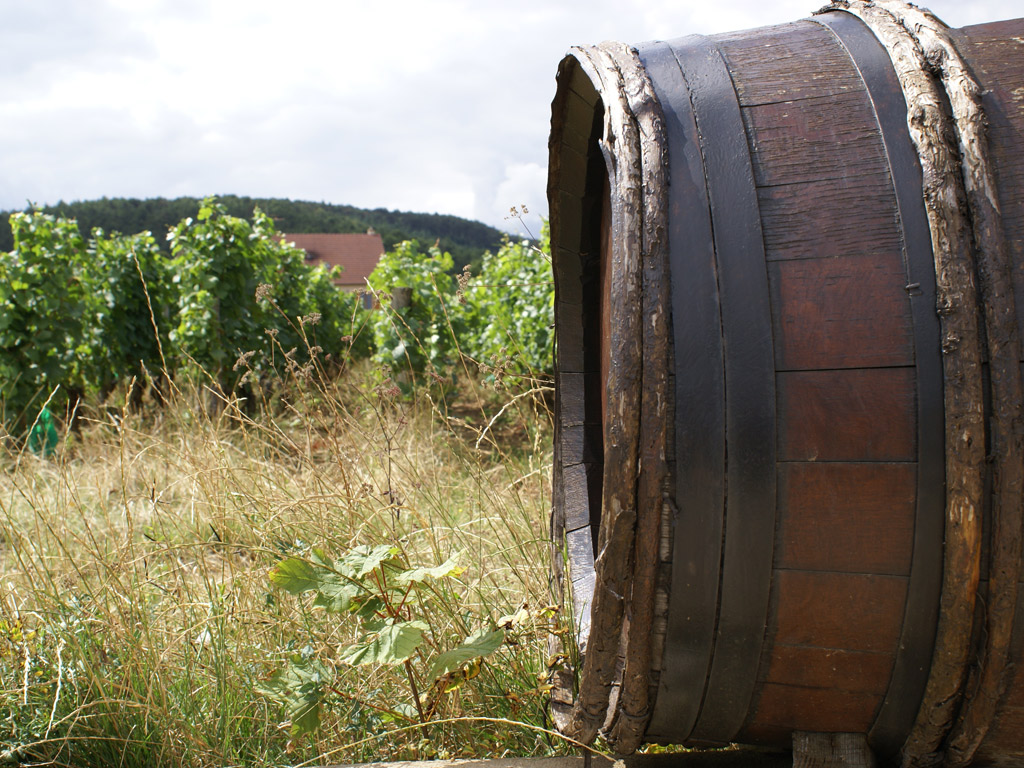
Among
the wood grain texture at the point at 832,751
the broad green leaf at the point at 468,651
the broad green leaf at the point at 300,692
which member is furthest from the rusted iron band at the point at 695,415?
the broad green leaf at the point at 300,692

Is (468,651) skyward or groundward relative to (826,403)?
groundward

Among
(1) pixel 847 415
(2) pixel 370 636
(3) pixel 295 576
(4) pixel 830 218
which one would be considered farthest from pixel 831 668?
(3) pixel 295 576

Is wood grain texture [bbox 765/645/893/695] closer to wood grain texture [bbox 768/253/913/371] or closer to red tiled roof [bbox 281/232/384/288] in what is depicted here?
wood grain texture [bbox 768/253/913/371]

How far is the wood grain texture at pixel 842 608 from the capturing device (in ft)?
3.51

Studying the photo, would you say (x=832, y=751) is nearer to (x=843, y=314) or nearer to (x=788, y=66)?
(x=843, y=314)

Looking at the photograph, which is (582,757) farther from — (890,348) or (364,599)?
(890,348)

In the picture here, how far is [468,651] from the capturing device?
1598mm

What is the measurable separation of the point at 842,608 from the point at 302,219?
6339cm

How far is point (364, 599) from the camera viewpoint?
169 centimetres

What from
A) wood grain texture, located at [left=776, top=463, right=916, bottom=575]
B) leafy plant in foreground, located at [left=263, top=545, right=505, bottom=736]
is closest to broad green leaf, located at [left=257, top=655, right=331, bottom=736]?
leafy plant in foreground, located at [left=263, top=545, right=505, bottom=736]

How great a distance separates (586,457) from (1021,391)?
1115 millimetres

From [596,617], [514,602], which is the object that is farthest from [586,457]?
[596,617]

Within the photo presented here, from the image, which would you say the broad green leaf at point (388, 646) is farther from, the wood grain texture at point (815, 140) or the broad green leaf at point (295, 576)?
the wood grain texture at point (815, 140)

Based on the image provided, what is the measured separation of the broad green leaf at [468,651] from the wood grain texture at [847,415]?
33.5 inches
